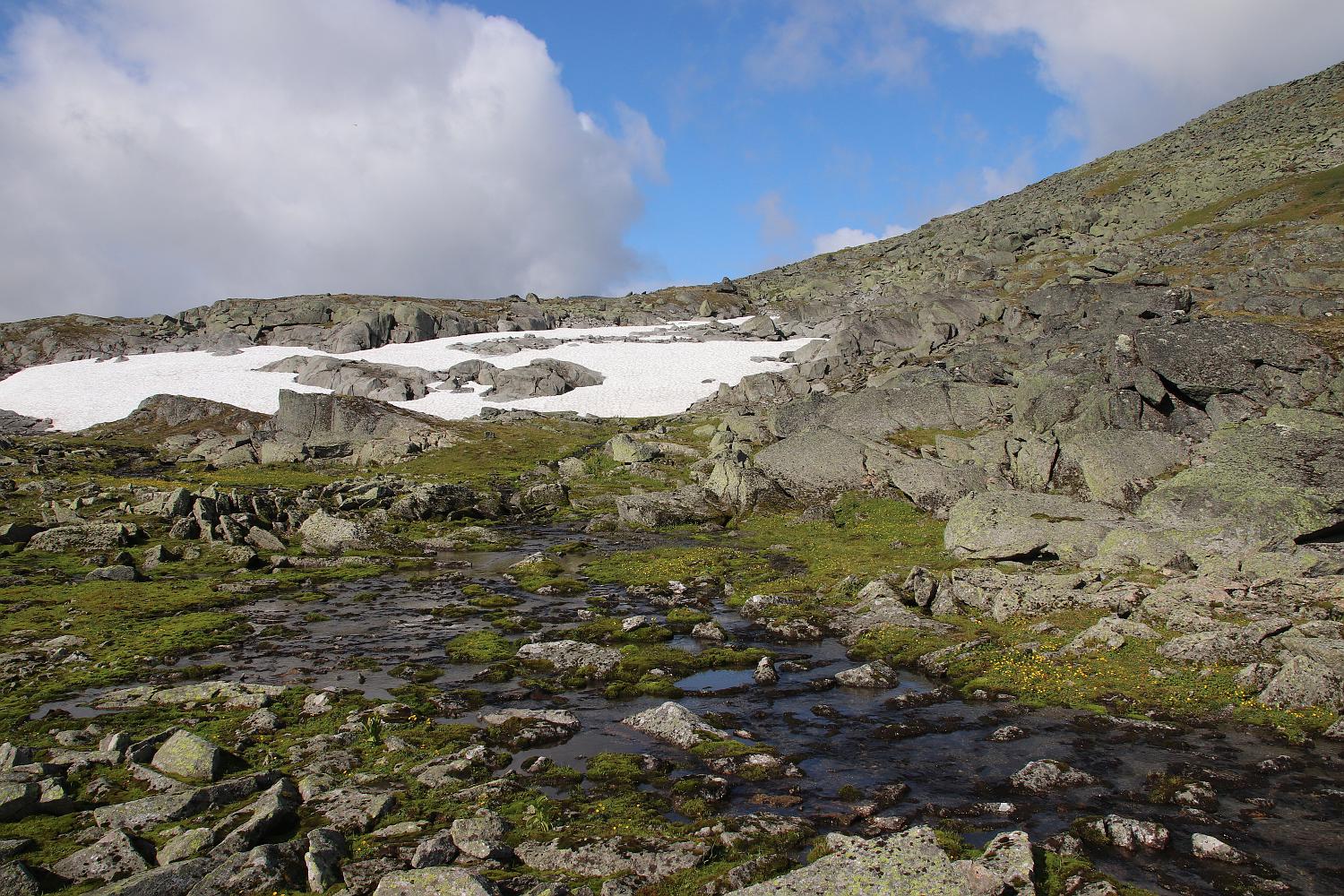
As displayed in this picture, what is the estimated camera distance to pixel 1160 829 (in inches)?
503

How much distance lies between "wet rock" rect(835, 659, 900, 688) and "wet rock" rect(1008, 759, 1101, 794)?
604 cm

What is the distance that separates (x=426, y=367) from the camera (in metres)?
119

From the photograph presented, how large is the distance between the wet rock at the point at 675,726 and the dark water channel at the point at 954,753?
16.4 inches

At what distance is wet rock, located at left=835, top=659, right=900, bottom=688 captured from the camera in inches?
842

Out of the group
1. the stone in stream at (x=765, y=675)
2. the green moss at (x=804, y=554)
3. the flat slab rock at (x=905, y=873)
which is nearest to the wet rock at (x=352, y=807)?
the flat slab rock at (x=905, y=873)

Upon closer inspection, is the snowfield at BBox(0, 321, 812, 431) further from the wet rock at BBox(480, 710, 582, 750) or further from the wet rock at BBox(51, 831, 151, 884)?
→ the wet rock at BBox(51, 831, 151, 884)

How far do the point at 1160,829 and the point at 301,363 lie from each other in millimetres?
123369

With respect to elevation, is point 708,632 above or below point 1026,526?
below

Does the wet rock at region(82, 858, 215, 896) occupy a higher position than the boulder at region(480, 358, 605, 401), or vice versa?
the boulder at region(480, 358, 605, 401)

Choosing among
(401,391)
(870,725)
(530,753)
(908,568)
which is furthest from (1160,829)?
(401,391)

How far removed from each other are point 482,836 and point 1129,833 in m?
11.5

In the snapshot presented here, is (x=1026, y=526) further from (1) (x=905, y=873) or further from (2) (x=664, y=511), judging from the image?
(1) (x=905, y=873)

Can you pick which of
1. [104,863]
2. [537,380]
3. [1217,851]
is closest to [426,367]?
[537,380]

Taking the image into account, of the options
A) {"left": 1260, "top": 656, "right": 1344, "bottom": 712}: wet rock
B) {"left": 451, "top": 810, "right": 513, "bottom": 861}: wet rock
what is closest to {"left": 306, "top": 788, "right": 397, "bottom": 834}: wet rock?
{"left": 451, "top": 810, "right": 513, "bottom": 861}: wet rock
